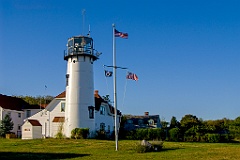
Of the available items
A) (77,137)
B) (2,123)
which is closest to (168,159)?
(77,137)

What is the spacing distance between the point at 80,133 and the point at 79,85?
17.6 ft

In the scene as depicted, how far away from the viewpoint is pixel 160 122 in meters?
74.3

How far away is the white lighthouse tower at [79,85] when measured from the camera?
4222 cm

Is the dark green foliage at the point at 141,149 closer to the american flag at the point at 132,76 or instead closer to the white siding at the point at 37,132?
the american flag at the point at 132,76

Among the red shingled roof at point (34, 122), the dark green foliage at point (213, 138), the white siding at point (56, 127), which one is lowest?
the dark green foliage at point (213, 138)

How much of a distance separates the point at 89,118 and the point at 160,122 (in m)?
33.4

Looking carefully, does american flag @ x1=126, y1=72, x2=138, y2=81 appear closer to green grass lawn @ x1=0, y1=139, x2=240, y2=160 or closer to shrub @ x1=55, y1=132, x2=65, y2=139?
green grass lawn @ x1=0, y1=139, x2=240, y2=160

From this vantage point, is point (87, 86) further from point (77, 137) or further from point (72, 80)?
point (77, 137)

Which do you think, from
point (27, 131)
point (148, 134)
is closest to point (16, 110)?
point (27, 131)

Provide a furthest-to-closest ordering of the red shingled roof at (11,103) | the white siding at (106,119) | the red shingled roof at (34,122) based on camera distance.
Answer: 1. the red shingled roof at (11,103)
2. the white siding at (106,119)
3. the red shingled roof at (34,122)

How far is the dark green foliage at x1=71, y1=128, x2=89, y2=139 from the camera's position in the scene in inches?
1612

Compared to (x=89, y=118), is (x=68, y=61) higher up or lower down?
higher up

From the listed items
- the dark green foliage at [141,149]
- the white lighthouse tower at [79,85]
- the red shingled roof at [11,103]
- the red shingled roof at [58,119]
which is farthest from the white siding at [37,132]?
the dark green foliage at [141,149]

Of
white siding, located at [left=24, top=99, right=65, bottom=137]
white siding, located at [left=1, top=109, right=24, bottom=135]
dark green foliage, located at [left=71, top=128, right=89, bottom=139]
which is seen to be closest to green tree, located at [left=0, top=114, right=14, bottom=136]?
white siding, located at [left=1, top=109, right=24, bottom=135]
